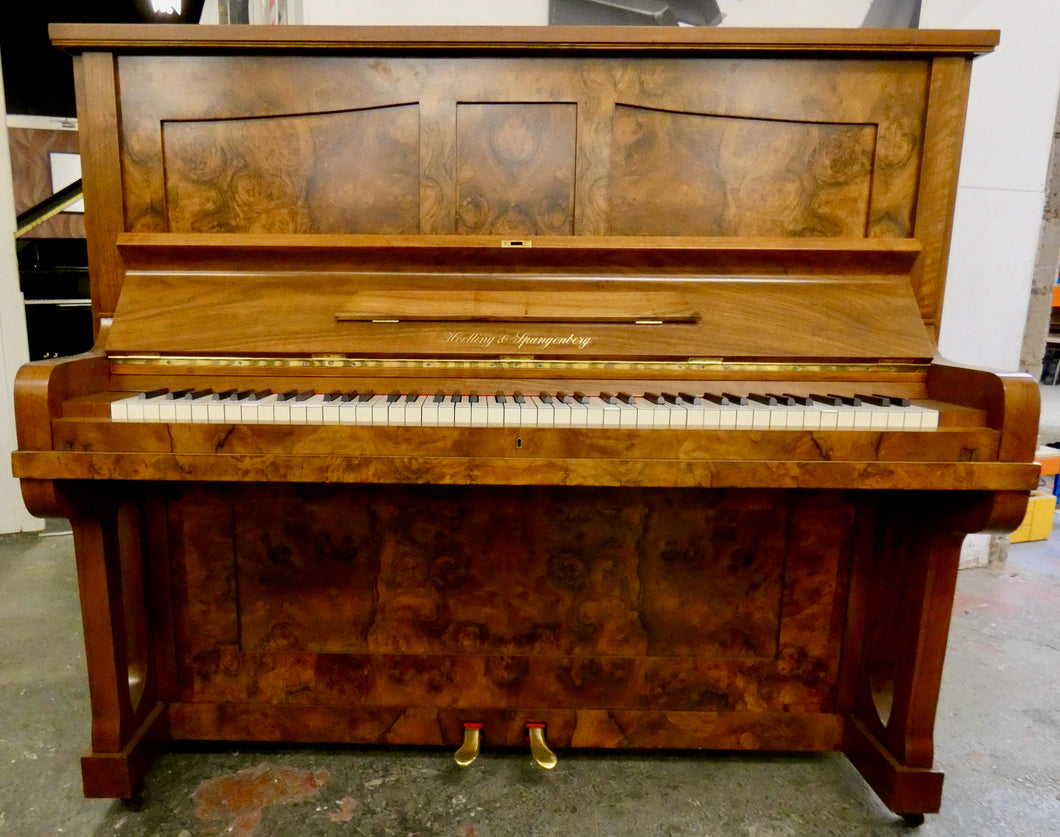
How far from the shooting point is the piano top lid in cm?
143

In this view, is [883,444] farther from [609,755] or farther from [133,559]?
[133,559]

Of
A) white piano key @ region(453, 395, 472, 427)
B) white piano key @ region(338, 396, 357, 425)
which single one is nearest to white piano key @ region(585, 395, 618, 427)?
white piano key @ region(453, 395, 472, 427)

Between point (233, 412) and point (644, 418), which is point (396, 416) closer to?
point (233, 412)

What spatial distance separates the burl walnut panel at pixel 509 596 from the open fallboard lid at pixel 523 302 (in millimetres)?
371

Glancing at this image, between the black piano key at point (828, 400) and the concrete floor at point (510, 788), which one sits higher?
the black piano key at point (828, 400)

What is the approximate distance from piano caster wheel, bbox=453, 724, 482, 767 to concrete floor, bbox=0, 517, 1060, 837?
7 cm

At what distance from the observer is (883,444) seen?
47.8 inches

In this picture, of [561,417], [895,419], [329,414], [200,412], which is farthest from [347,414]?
[895,419]

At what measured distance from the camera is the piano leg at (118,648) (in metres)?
1.40

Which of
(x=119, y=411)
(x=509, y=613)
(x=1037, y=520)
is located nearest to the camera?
(x=119, y=411)

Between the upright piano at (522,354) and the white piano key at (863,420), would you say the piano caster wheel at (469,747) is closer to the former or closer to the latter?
the upright piano at (522,354)

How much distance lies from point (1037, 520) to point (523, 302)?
3.24m

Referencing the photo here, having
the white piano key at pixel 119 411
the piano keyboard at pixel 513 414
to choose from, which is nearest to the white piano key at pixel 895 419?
the piano keyboard at pixel 513 414

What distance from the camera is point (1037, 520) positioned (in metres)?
3.25
